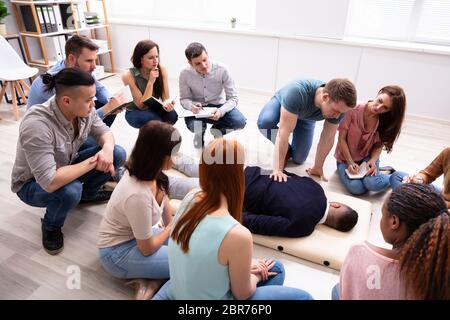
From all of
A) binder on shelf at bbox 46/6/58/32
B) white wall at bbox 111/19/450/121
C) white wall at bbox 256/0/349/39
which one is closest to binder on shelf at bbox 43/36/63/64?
binder on shelf at bbox 46/6/58/32

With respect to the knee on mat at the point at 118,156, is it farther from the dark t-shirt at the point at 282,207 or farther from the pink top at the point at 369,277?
the pink top at the point at 369,277

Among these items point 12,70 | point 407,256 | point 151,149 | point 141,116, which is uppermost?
point 151,149

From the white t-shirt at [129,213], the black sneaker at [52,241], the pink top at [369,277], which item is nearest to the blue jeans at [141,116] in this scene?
the black sneaker at [52,241]

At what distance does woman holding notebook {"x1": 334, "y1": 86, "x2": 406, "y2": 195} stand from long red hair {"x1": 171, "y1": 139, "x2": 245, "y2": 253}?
152cm

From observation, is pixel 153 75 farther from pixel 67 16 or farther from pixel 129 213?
pixel 67 16

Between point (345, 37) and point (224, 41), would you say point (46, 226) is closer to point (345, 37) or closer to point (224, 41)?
point (224, 41)

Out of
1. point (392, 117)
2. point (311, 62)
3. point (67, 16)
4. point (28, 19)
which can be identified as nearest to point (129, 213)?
point (392, 117)

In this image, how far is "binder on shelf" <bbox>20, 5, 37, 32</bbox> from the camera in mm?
3737

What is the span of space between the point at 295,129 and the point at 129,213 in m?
1.70

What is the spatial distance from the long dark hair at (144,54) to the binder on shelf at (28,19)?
80.7 inches

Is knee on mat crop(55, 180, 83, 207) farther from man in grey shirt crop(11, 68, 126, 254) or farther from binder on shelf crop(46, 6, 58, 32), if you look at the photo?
binder on shelf crop(46, 6, 58, 32)

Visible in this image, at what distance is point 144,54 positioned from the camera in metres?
2.48

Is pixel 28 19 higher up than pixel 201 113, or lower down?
higher up

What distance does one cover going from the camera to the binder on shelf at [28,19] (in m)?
3.74
